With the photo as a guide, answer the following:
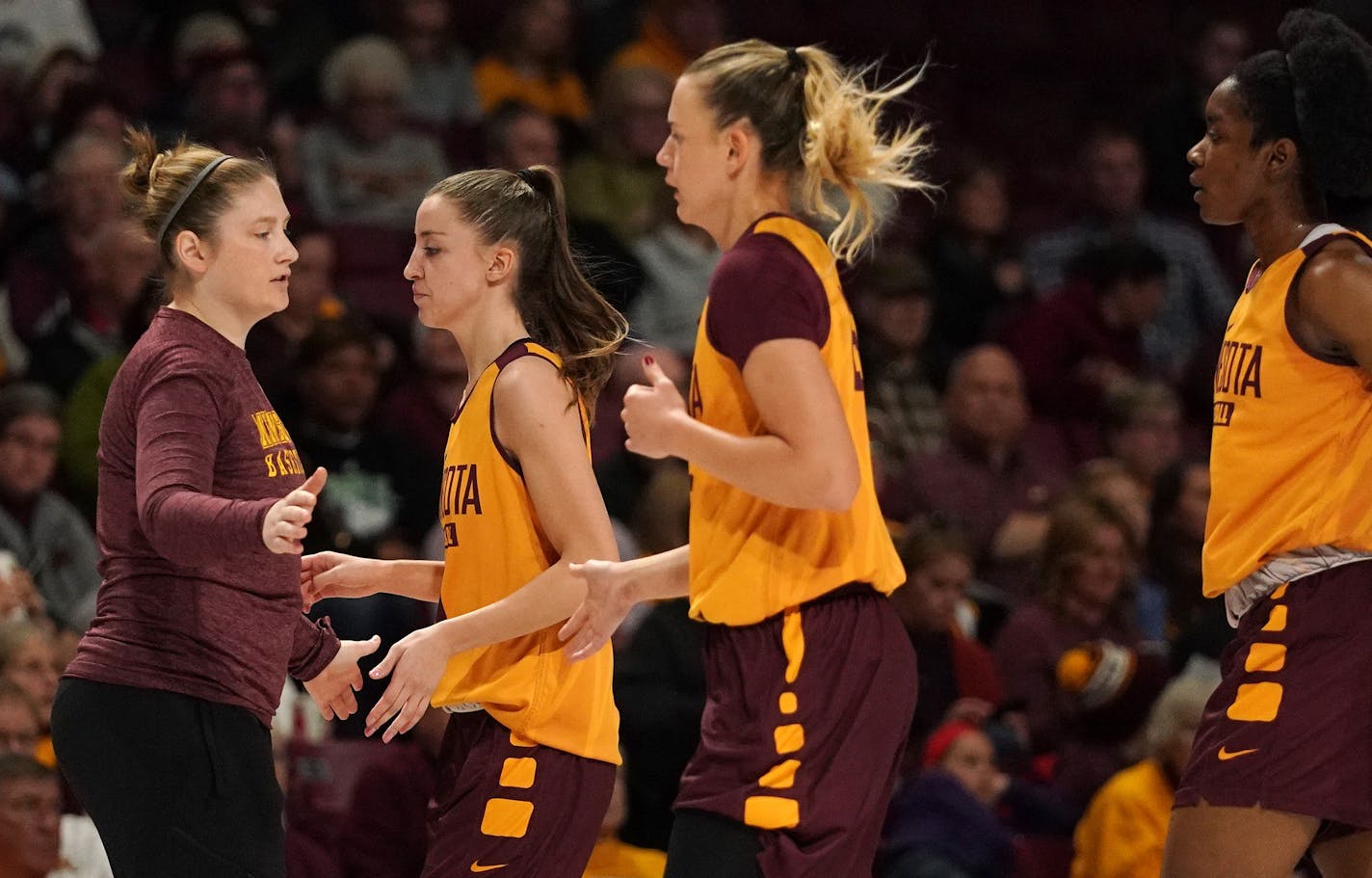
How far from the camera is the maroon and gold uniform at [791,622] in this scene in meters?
3.17

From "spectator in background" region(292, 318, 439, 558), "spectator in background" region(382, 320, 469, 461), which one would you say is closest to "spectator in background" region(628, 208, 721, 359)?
"spectator in background" region(382, 320, 469, 461)

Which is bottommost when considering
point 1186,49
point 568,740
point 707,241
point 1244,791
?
point 1244,791

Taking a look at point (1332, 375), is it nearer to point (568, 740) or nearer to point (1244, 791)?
point (1244, 791)

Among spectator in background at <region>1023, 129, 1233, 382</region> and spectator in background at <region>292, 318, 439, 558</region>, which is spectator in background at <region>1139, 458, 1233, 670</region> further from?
spectator in background at <region>292, 318, 439, 558</region>

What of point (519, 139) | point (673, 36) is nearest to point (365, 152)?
point (519, 139)

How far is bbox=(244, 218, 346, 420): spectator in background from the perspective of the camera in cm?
705

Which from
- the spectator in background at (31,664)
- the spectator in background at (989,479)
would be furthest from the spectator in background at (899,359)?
the spectator in background at (31,664)

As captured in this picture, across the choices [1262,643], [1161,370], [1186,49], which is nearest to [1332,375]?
[1262,643]

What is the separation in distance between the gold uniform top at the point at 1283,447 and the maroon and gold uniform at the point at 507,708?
1.24 metres

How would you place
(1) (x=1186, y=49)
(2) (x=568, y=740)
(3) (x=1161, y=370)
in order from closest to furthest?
(2) (x=568, y=740)
(3) (x=1161, y=370)
(1) (x=1186, y=49)

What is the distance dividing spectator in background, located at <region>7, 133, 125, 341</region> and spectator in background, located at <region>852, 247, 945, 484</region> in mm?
3080

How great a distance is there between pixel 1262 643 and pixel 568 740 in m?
1.32

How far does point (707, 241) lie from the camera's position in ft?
28.0

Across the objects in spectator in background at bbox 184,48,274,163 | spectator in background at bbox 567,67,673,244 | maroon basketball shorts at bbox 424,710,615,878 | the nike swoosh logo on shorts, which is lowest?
the nike swoosh logo on shorts
